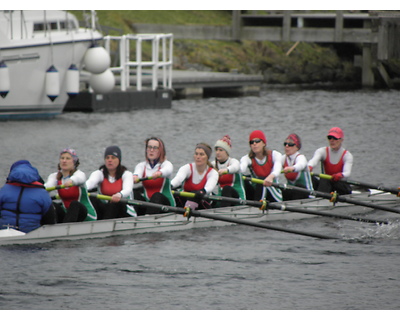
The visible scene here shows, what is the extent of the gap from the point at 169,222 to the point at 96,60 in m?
17.7

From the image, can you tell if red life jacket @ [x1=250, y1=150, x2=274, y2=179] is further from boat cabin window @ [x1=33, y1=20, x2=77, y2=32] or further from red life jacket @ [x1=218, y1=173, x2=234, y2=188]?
boat cabin window @ [x1=33, y1=20, x2=77, y2=32]

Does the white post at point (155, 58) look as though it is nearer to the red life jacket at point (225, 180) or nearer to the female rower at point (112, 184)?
the red life jacket at point (225, 180)

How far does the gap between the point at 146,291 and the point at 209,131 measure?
1860cm

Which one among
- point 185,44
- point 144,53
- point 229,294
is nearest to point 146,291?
point 229,294

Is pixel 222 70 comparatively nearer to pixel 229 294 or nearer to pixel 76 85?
pixel 76 85

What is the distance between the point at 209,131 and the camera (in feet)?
102

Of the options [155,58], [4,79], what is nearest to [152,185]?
[4,79]

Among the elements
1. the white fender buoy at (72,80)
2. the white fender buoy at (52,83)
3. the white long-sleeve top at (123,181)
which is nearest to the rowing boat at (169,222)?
the white long-sleeve top at (123,181)

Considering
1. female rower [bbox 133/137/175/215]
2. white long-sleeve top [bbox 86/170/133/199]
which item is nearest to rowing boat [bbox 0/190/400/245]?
female rower [bbox 133/137/175/215]

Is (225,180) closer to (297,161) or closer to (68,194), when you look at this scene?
(297,161)

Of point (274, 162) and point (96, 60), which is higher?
point (96, 60)

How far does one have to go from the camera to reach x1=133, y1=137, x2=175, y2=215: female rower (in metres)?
15.5

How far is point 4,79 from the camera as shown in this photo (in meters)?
28.9

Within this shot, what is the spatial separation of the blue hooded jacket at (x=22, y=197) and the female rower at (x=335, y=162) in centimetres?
586
